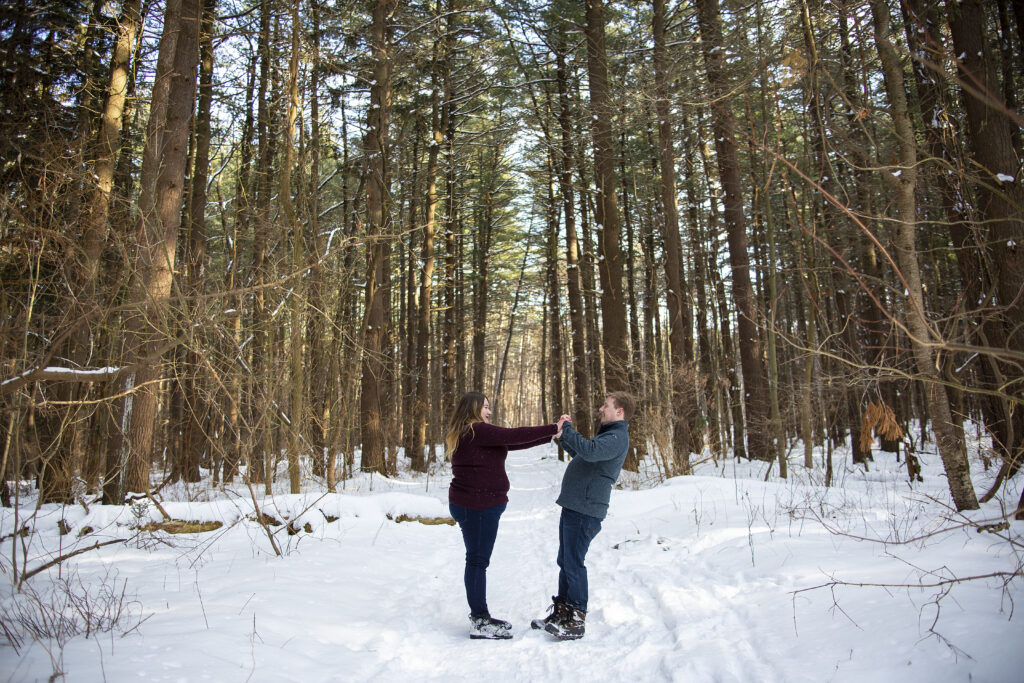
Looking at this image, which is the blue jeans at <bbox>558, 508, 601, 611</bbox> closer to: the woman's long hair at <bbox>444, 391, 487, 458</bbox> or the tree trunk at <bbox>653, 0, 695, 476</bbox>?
the woman's long hair at <bbox>444, 391, 487, 458</bbox>

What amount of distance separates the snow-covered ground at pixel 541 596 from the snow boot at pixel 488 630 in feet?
0.25

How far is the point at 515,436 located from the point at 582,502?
0.70 metres

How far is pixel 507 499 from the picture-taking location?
4.32 meters

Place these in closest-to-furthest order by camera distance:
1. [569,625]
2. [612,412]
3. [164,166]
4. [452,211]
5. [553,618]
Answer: [569,625]
[553,618]
[612,412]
[164,166]
[452,211]

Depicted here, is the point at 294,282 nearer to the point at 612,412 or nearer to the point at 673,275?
the point at 612,412

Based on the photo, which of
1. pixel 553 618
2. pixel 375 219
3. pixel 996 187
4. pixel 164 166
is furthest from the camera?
pixel 375 219

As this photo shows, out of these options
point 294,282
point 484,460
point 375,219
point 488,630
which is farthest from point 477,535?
point 375,219

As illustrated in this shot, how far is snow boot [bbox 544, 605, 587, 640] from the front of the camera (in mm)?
4039

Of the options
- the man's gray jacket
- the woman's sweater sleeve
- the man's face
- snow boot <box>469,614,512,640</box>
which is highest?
the man's face

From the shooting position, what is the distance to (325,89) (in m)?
16.4

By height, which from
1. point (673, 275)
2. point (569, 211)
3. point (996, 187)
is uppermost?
point (569, 211)

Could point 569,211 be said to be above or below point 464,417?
above

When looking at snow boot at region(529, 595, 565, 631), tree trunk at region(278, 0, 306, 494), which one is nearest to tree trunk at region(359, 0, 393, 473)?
tree trunk at region(278, 0, 306, 494)

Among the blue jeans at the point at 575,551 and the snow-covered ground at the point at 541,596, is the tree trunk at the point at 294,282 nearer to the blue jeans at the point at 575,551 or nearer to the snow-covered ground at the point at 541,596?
the snow-covered ground at the point at 541,596
